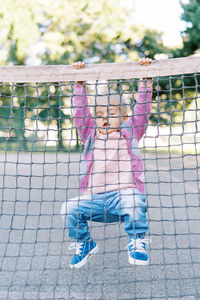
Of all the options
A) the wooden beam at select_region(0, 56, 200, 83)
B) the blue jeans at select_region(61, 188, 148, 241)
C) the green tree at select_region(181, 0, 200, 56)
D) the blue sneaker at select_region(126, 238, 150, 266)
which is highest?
the green tree at select_region(181, 0, 200, 56)

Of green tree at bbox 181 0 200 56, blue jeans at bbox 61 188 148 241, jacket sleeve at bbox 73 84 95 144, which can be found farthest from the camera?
green tree at bbox 181 0 200 56

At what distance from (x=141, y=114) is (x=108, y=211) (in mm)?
657

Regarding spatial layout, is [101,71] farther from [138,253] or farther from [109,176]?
[138,253]

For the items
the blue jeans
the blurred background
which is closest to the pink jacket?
the blue jeans

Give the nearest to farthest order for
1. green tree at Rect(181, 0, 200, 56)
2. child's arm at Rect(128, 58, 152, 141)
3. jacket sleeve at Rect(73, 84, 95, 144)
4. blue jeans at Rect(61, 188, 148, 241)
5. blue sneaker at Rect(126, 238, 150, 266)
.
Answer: blue sneaker at Rect(126, 238, 150, 266), blue jeans at Rect(61, 188, 148, 241), child's arm at Rect(128, 58, 152, 141), jacket sleeve at Rect(73, 84, 95, 144), green tree at Rect(181, 0, 200, 56)

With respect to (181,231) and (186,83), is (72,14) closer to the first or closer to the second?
(186,83)

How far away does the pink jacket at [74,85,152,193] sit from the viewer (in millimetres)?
2434

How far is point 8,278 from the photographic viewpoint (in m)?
2.22

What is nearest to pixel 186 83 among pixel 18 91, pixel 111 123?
pixel 18 91

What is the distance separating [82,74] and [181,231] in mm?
1718

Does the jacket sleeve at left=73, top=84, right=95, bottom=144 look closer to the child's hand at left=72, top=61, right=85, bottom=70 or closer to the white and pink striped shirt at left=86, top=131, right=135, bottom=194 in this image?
the white and pink striped shirt at left=86, top=131, right=135, bottom=194

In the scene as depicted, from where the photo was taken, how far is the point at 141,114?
2.43 meters

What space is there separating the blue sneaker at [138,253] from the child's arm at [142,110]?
0.70 m

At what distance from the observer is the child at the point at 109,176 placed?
7.48 ft
